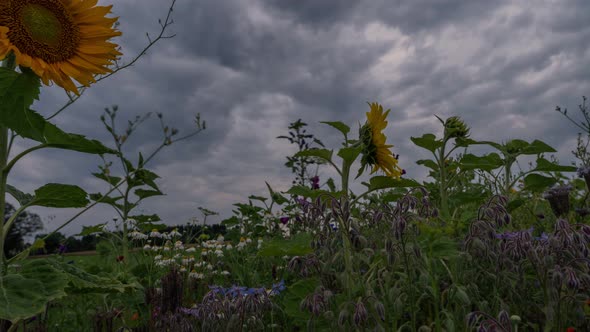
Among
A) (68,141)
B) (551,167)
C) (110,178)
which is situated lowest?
(68,141)

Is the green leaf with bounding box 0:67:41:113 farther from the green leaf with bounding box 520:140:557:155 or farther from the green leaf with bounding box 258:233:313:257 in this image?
the green leaf with bounding box 520:140:557:155

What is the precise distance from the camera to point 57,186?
257 centimetres

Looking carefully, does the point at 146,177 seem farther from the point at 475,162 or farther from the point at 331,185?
the point at 475,162

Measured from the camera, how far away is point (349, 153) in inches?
118

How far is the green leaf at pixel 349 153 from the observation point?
9.77 ft

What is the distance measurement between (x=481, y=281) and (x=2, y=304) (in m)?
2.94

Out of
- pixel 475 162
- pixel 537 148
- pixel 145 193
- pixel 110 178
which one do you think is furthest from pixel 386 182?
pixel 110 178

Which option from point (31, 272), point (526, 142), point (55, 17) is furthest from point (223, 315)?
point (526, 142)

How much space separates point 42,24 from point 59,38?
112 mm

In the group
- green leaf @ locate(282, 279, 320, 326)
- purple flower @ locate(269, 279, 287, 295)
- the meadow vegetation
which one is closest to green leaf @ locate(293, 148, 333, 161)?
the meadow vegetation

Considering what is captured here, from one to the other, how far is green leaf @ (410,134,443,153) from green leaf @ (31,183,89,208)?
8.03 ft

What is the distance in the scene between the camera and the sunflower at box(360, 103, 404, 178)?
344 centimetres

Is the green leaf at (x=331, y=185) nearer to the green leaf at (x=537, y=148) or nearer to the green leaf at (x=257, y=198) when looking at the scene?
the green leaf at (x=257, y=198)

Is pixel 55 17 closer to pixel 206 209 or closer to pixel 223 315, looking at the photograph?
pixel 223 315
